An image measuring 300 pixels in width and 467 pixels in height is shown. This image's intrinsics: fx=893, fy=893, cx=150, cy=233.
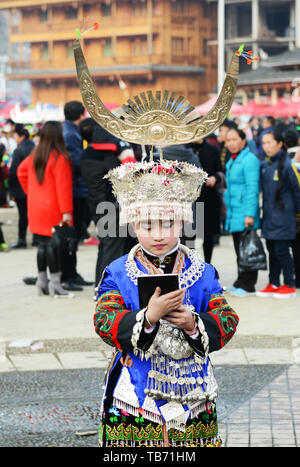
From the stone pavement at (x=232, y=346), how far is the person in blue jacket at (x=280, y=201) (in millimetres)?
416

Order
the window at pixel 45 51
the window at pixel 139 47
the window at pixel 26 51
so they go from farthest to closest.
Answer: the window at pixel 26 51 < the window at pixel 45 51 < the window at pixel 139 47

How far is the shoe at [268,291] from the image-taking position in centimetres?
978

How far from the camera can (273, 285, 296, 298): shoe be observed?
9.64 metres

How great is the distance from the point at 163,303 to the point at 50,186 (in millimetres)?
6162

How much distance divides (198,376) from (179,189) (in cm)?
79

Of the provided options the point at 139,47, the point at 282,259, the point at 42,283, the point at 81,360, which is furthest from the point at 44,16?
the point at 81,360

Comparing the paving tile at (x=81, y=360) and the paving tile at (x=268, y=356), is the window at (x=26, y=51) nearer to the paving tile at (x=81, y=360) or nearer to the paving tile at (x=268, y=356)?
the paving tile at (x=81, y=360)

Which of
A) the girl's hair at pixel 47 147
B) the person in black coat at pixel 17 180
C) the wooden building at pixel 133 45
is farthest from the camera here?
the wooden building at pixel 133 45

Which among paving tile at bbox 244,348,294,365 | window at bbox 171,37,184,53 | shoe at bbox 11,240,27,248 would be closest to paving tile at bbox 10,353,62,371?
paving tile at bbox 244,348,294,365

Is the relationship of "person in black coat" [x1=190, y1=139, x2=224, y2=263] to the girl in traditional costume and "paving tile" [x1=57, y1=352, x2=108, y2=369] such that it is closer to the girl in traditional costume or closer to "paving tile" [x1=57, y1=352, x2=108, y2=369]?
"paving tile" [x1=57, y1=352, x2=108, y2=369]

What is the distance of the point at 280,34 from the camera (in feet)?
237

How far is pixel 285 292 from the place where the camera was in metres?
9.69

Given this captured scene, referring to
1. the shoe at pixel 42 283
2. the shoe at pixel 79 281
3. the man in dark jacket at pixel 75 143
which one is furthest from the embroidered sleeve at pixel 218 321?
the man in dark jacket at pixel 75 143
